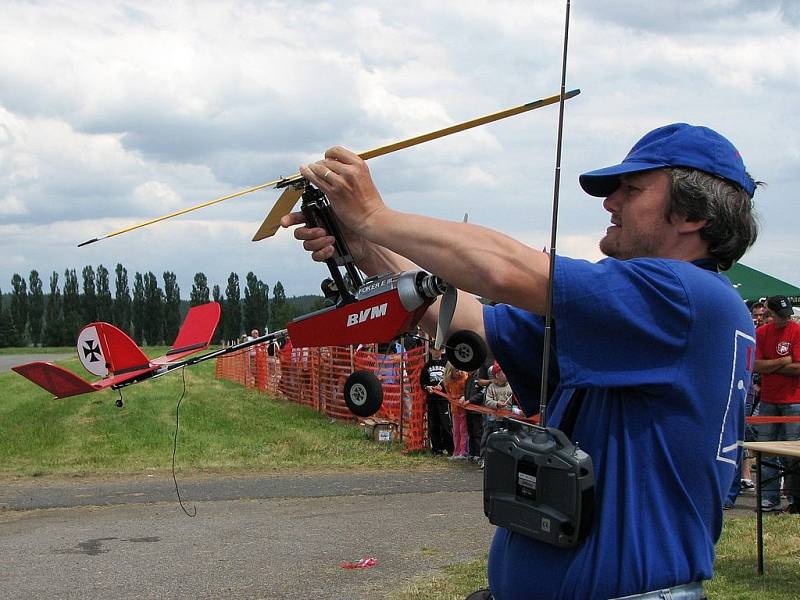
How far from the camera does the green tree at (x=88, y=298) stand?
121 feet

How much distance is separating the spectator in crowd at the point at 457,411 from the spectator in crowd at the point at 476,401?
15 cm

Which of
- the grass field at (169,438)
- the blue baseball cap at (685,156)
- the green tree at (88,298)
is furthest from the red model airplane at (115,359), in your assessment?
the green tree at (88,298)

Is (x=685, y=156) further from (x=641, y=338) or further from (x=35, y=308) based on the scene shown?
(x=35, y=308)

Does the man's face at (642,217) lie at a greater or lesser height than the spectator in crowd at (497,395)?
greater

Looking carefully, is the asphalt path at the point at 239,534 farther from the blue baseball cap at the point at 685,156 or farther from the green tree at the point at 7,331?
the green tree at the point at 7,331

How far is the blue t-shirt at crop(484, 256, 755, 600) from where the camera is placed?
2010 millimetres

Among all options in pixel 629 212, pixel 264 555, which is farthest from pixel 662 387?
pixel 264 555

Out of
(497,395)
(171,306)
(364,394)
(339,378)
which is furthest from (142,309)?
(364,394)

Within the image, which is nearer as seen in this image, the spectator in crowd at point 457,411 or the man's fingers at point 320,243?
the man's fingers at point 320,243

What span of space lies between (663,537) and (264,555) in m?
6.69

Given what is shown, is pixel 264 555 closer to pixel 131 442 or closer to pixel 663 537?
pixel 663 537

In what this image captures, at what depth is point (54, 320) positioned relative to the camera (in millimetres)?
49031

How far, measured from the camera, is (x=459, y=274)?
2.03m

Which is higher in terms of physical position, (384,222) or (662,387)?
(384,222)
